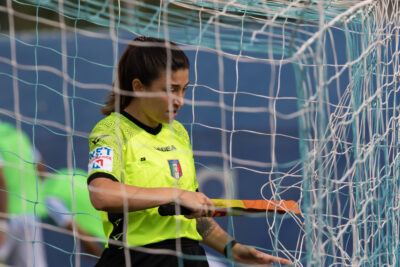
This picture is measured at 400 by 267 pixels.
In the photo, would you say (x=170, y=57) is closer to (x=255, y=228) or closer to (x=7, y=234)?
(x=255, y=228)

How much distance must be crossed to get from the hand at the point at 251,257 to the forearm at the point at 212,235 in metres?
0.03

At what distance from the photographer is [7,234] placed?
80.7 inches

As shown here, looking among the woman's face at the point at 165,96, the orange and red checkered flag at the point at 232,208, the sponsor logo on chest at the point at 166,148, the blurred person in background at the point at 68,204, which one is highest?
the woman's face at the point at 165,96

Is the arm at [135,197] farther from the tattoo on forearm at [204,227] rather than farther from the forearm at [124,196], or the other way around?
the tattoo on forearm at [204,227]

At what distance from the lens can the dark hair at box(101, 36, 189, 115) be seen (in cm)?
113

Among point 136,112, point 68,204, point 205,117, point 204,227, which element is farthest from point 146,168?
point 68,204

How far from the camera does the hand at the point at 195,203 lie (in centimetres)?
103

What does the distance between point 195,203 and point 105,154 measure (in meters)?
0.19

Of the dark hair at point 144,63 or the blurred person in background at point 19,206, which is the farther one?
the blurred person in background at point 19,206

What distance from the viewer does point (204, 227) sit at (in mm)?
1269

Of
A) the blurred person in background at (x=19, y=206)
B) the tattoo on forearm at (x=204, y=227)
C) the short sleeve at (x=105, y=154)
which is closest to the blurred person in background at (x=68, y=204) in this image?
the blurred person in background at (x=19, y=206)

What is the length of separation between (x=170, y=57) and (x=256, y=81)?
3.20 feet

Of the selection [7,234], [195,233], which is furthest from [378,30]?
[7,234]

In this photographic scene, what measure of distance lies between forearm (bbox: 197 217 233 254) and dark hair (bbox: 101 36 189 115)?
318mm
